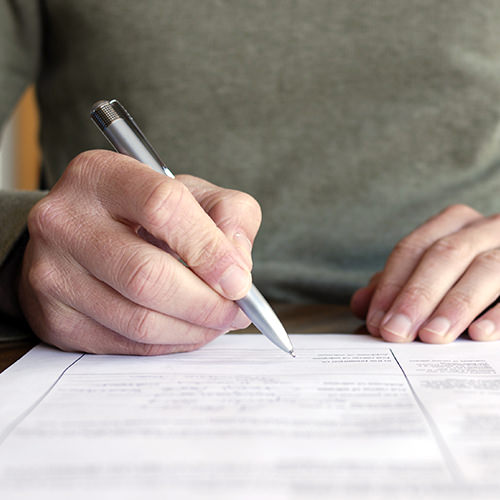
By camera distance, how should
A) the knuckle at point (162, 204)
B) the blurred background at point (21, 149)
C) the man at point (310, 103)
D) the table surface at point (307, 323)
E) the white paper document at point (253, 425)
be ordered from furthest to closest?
the blurred background at point (21, 149) → the man at point (310, 103) → the table surface at point (307, 323) → the knuckle at point (162, 204) → the white paper document at point (253, 425)

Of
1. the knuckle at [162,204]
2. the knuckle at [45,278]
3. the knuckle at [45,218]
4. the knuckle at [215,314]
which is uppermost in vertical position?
the knuckle at [45,218]

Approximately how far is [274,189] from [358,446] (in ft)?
1.79

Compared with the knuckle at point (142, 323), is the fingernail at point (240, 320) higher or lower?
lower

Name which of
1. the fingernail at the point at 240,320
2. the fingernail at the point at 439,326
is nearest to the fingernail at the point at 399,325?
the fingernail at the point at 439,326

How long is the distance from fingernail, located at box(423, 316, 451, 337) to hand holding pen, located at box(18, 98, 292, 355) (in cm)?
16

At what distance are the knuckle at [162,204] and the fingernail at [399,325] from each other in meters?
0.22

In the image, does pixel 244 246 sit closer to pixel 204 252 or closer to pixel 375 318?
pixel 204 252

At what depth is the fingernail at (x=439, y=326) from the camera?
44 cm

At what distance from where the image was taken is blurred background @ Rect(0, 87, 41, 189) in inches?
99.3

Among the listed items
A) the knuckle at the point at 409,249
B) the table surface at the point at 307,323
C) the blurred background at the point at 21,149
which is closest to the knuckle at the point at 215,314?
the table surface at the point at 307,323

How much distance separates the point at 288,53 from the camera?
772 millimetres

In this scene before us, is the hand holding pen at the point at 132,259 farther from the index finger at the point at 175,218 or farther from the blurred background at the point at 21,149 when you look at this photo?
the blurred background at the point at 21,149

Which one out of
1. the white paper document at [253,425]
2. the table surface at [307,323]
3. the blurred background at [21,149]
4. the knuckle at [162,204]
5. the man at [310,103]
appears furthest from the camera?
the blurred background at [21,149]

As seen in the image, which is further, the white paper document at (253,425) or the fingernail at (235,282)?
the fingernail at (235,282)
